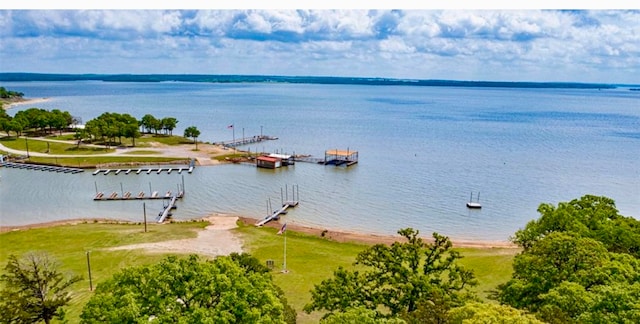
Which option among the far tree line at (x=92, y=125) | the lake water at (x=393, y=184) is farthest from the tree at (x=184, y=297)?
the far tree line at (x=92, y=125)

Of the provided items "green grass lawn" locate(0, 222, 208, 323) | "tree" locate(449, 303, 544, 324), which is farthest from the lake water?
"tree" locate(449, 303, 544, 324)

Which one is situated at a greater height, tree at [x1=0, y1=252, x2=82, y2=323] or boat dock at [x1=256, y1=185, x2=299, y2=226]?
tree at [x1=0, y1=252, x2=82, y2=323]

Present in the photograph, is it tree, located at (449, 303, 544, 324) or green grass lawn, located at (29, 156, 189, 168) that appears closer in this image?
tree, located at (449, 303, 544, 324)

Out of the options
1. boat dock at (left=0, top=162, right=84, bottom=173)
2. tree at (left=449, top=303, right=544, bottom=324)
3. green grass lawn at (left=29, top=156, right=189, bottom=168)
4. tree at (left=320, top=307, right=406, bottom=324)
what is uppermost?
tree at (left=449, top=303, right=544, bottom=324)

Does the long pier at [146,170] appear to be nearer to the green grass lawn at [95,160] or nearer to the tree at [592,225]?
the green grass lawn at [95,160]

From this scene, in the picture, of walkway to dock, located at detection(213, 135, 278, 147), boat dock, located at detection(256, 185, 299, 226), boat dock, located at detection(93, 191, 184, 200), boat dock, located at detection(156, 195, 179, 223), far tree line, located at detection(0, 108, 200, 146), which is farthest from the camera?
walkway to dock, located at detection(213, 135, 278, 147)

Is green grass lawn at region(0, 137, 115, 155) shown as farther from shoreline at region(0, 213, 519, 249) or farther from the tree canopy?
the tree canopy

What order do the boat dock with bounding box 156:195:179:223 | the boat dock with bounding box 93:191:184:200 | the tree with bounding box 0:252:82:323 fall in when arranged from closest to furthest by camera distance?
the tree with bounding box 0:252:82:323 → the boat dock with bounding box 156:195:179:223 → the boat dock with bounding box 93:191:184:200
